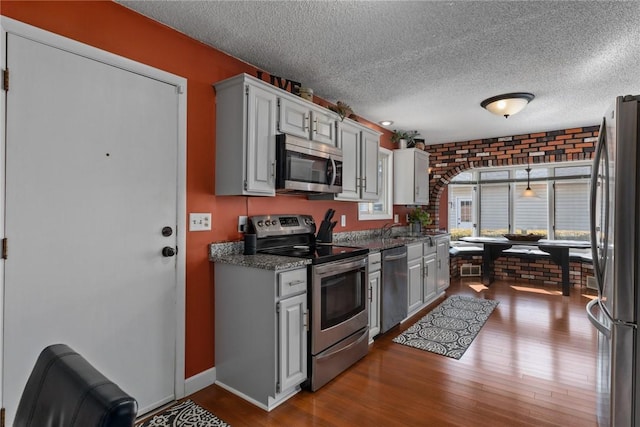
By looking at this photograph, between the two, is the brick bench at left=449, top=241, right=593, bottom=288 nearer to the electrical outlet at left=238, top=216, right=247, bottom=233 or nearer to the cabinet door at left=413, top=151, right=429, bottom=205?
the cabinet door at left=413, top=151, right=429, bottom=205

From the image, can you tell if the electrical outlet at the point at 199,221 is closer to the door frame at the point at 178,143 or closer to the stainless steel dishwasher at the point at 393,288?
the door frame at the point at 178,143

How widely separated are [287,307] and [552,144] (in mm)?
4850

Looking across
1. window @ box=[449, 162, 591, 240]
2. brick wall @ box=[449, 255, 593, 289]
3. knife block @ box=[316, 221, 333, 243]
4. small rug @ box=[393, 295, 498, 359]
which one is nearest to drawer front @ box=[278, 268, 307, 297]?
knife block @ box=[316, 221, 333, 243]

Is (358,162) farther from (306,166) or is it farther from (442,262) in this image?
(442,262)

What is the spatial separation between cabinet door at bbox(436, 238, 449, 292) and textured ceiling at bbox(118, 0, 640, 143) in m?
1.97

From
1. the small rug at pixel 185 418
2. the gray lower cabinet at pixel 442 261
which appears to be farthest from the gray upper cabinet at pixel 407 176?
the small rug at pixel 185 418

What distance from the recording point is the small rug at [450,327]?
3104mm

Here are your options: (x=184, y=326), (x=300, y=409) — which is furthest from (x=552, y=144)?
(x=184, y=326)

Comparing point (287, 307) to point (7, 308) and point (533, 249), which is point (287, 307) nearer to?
point (7, 308)

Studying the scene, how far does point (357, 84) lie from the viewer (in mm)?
3186

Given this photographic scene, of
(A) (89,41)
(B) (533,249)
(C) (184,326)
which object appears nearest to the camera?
(A) (89,41)

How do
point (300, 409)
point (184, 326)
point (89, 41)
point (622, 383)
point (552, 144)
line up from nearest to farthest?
point (622, 383) < point (89, 41) < point (300, 409) < point (184, 326) < point (552, 144)

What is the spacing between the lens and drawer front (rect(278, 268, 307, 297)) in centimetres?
212

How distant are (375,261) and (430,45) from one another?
6.10 ft
